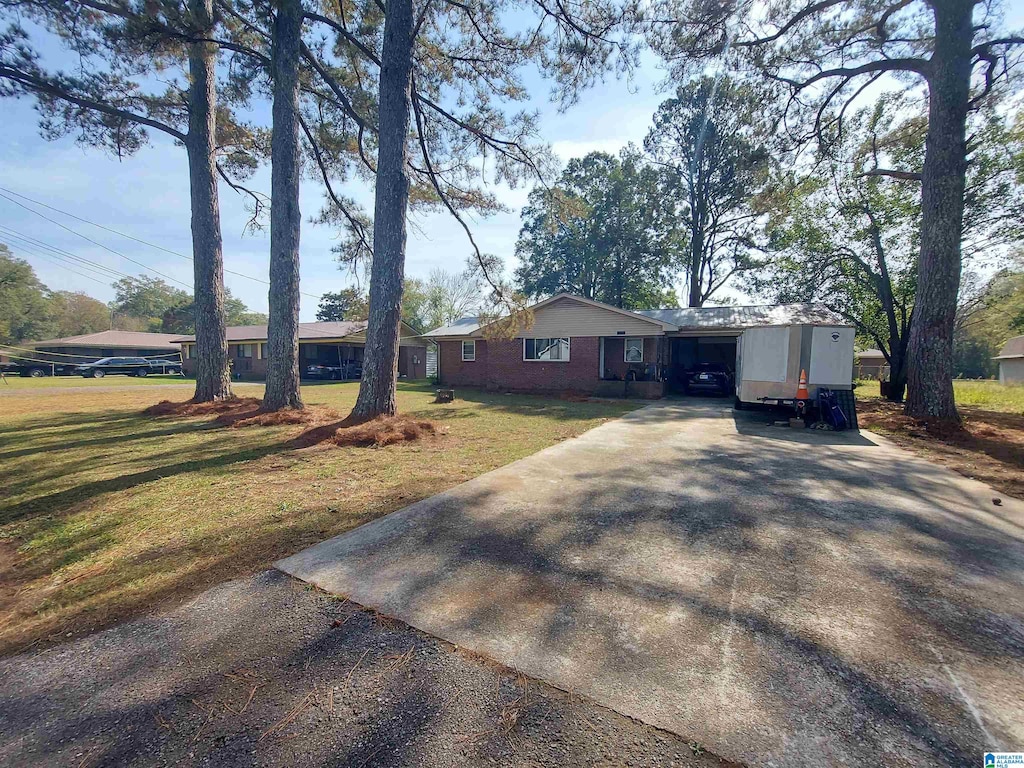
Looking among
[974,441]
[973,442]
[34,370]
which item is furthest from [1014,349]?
[34,370]

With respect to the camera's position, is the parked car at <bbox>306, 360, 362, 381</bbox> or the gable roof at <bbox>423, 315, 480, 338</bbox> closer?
the gable roof at <bbox>423, 315, 480, 338</bbox>

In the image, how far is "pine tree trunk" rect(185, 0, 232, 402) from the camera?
10.5 meters

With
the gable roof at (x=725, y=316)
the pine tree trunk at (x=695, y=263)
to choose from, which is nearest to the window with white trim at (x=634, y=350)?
the gable roof at (x=725, y=316)

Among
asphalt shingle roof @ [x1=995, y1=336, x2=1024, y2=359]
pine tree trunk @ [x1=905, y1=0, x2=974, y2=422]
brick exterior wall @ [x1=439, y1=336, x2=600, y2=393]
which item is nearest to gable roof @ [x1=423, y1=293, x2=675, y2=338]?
brick exterior wall @ [x1=439, y1=336, x2=600, y2=393]

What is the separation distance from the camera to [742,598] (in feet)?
8.75

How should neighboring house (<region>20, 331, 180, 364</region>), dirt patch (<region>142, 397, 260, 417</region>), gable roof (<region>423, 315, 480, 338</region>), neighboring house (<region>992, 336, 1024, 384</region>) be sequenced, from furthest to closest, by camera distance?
1. neighboring house (<region>20, 331, 180, 364</region>)
2. neighboring house (<region>992, 336, 1024, 384</region>)
3. gable roof (<region>423, 315, 480, 338</region>)
4. dirt patch (<region>142, 397, 260, 417</region>)

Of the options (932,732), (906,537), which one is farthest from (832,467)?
(932,732)

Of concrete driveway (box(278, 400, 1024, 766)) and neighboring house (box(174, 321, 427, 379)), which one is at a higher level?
neighboring house (box(174, 321, 427, 379))

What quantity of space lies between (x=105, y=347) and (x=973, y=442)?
53108 mm

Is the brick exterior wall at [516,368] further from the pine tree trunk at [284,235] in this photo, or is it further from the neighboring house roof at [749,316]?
the pine tree trunk at [284,235]

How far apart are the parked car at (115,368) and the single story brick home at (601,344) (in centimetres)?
2787

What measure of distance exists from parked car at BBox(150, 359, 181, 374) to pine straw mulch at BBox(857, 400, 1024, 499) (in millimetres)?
43664

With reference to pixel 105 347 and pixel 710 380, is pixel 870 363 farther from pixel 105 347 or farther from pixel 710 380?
pixel 105 347

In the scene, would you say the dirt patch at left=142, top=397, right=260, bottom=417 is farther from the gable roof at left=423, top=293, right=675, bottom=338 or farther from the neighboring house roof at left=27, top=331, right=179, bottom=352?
the neighboring house roof at left=27, top=331, right=179, bottom=352
